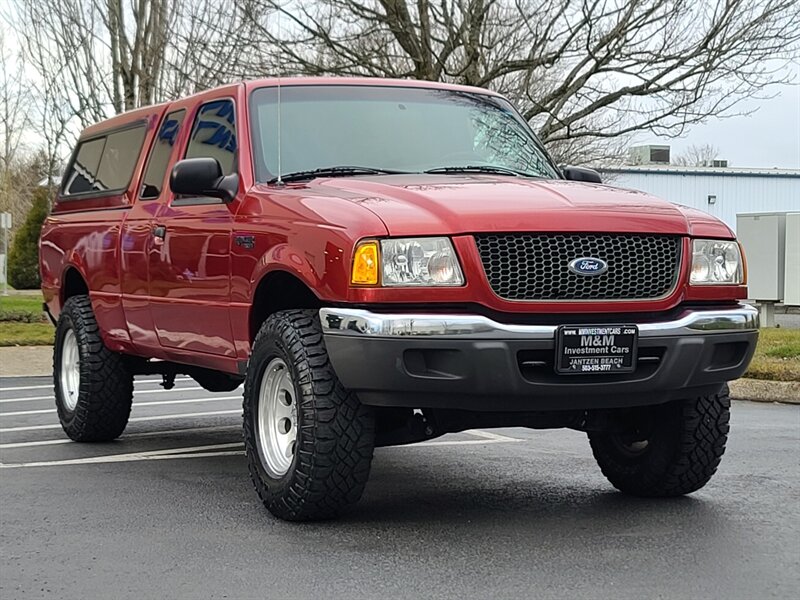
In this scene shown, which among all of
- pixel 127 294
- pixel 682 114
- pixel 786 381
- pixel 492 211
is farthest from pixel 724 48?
pixel 492 211

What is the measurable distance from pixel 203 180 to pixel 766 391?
6.92 m

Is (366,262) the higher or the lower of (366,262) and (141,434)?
the higher

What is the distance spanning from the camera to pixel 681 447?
6.20m

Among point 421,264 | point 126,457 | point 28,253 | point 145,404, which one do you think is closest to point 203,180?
point 421,264

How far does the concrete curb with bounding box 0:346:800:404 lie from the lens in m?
11.6

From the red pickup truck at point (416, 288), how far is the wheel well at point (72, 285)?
4.27 feet

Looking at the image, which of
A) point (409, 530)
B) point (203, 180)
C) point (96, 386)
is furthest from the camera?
point (96, 386)

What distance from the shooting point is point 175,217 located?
280 inches

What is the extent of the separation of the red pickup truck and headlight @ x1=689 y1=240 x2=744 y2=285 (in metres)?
0.01

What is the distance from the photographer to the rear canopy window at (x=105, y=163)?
830cm

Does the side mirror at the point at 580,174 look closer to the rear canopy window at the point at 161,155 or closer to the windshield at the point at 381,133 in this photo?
the windshield at the point at 381,133

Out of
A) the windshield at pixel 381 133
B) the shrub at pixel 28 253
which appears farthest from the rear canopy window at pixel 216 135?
the shrub at pixel 28 253

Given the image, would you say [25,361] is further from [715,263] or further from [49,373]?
[715,263]

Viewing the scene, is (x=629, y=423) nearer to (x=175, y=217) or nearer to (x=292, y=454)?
(x=292, y=454)
